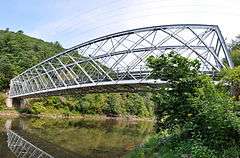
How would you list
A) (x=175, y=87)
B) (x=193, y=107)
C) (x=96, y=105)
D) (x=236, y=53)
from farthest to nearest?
1. (x=96, y=105)
2. (x=236, y=53)
3. (x=175, y=87)
4. (x=193, y=107)

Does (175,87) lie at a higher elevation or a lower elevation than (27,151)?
higher

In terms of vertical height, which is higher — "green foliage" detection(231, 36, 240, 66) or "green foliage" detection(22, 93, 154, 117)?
"green foliage" detection(231, 36, 240, 66)

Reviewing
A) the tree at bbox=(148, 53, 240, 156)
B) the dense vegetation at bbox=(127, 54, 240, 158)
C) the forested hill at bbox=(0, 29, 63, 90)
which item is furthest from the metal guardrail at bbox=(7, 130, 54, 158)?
the forested hill at bbox=(0, 29, 63, 90)

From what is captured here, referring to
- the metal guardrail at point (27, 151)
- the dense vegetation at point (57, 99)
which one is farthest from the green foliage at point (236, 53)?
the dense vegetation at point (57, 99)

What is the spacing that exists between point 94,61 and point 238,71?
105 ft

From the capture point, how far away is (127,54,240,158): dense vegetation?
19500 millimetres

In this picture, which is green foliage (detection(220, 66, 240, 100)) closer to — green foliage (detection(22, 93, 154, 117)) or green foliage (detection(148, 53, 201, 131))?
green foliage (detection(148, 53, 201, 131))

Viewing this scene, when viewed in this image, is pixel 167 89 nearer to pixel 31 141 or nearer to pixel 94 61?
pixel 31 141

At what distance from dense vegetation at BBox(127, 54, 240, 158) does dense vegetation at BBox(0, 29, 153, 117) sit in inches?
2524

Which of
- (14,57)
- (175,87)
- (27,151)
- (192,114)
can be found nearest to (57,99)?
(14,57)

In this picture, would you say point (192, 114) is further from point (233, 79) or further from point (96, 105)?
point (96, 105)

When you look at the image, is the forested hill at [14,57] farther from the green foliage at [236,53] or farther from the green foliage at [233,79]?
the green foliage at [233,79]

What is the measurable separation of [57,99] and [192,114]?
7432cm

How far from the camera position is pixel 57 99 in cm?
9494
